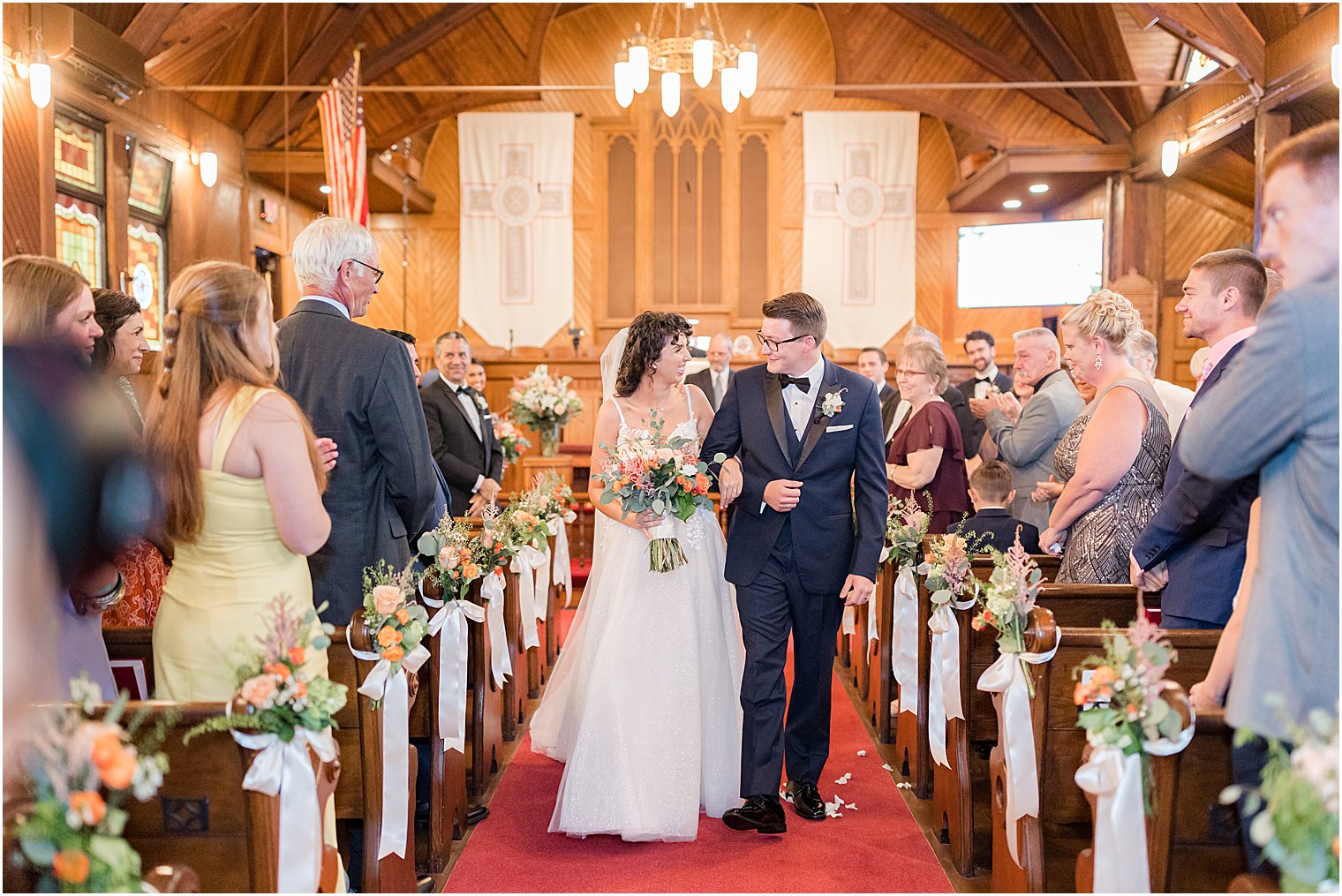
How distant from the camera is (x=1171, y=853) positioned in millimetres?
2289

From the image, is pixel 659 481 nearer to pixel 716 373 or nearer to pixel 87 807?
pixel 87 807

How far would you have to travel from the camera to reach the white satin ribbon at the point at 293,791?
2.19m

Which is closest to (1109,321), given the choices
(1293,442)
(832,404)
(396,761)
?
(832,404)

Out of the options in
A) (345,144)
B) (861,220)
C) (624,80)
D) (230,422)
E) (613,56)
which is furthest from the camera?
(613,56)

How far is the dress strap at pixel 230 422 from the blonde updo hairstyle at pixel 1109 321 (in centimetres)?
262

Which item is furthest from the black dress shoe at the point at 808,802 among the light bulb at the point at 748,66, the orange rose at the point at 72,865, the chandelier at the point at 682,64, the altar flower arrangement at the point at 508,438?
the light bulb at the point at 748,66

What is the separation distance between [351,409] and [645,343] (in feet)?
4.27

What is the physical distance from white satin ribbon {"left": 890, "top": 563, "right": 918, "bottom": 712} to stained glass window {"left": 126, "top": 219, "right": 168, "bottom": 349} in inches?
284

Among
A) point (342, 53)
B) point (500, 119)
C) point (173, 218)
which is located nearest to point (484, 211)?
point (500, 119)

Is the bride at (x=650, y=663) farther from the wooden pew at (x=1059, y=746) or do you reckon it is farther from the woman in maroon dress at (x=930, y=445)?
the woman in maroon dress at (x=930, y=445)

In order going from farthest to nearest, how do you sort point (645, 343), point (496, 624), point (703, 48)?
1. point (703, 48)
2. point (496, 624)
3. point (645, 343)

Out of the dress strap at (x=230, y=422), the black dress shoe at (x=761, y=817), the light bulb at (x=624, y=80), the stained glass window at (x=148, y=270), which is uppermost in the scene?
the light bulb at (x=624, y=80)

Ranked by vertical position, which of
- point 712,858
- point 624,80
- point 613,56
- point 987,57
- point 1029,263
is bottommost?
point 712,858

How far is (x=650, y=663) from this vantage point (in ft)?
12.9
